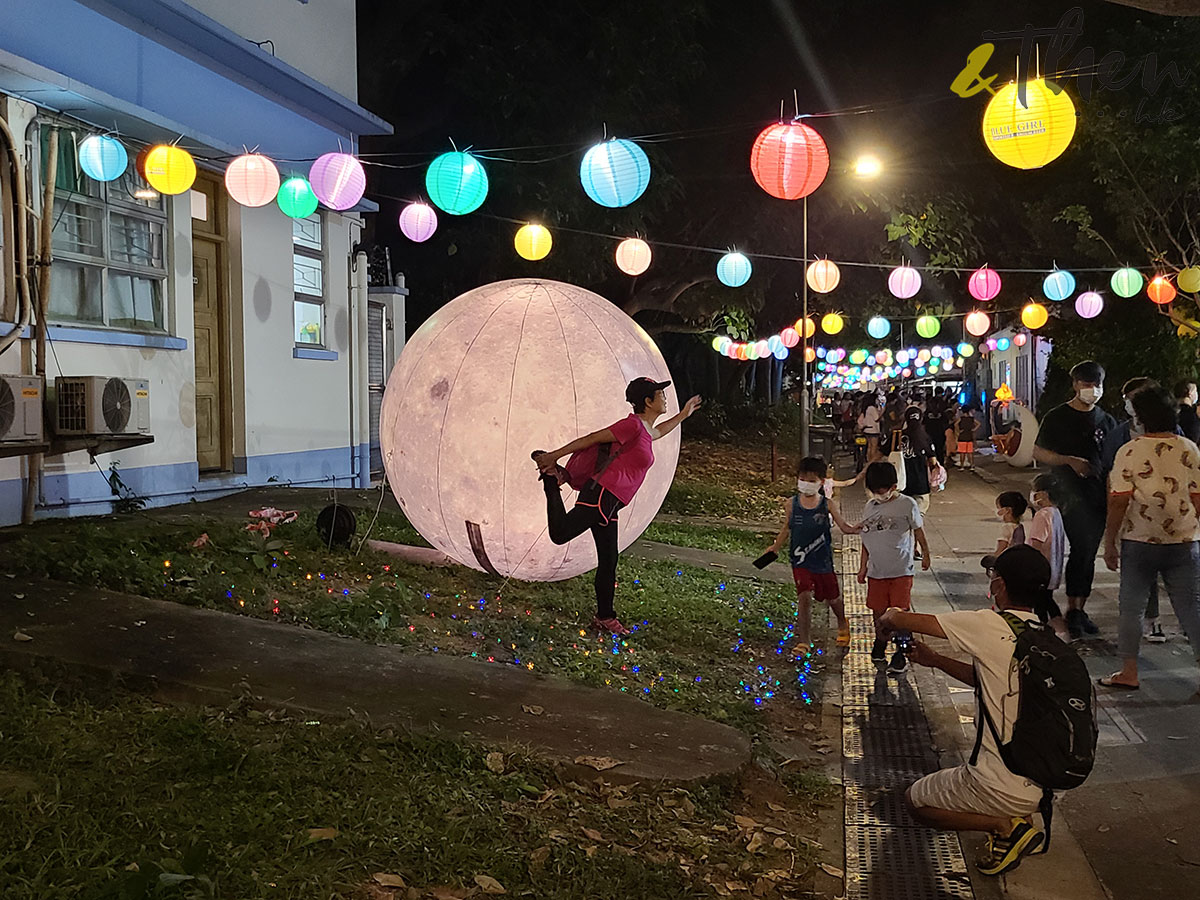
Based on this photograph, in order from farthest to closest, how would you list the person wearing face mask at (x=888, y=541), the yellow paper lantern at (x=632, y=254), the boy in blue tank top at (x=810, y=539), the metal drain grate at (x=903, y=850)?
the yellow paper lantern at (x=632, y=254), the boy in blue tank top at (x=810, y=539), the person wearing face mask at (x=888, y=541), the metal drain grate at (x=903, y=850)

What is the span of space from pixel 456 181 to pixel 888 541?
542cm

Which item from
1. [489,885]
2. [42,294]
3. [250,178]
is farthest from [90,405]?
[489,885]

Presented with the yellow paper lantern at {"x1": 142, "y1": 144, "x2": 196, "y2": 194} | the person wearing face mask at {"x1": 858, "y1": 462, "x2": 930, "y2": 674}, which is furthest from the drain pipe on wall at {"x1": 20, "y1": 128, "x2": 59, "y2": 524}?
the person wearing face mask at {"x1": 858, "y1": 462, "x2": 930, "y2": 674}

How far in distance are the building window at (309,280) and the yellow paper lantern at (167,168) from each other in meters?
3.59

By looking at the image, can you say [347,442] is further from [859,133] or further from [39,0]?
[859,133]

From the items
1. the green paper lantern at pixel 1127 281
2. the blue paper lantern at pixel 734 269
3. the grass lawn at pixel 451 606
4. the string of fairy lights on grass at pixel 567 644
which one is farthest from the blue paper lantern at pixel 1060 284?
the string of fairy lights on grass at pixel 567 644

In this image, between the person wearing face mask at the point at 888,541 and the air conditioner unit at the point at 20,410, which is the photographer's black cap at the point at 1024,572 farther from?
the air conditioner unit at the point at 20,410

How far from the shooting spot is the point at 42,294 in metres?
8.79

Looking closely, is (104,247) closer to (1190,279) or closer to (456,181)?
(456,181)

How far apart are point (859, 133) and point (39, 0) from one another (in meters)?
14.2

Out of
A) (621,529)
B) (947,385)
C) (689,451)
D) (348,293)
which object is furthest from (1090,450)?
(947,385)

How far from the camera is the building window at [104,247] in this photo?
30.9 ft

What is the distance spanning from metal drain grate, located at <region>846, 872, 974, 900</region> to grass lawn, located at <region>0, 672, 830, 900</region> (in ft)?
0.73

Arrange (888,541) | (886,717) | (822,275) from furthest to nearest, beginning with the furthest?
(822,275)
(888,541)
(886,717)
